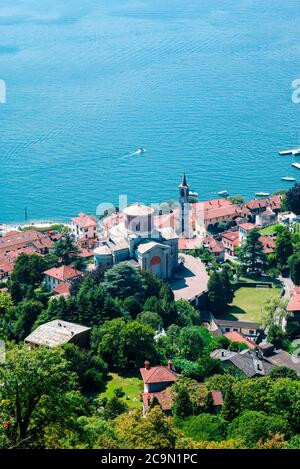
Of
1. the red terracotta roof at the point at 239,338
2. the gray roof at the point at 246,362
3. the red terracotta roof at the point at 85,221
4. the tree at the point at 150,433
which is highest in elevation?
the tree at the point at 150,433

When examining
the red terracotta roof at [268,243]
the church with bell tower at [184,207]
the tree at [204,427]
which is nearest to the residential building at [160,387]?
the tree at [204,427]

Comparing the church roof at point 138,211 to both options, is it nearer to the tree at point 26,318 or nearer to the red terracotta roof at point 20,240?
the tree at point 26,318

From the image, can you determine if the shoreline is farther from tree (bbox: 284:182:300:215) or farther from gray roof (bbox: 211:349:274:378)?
gray roof (bbox: 211:349:274:378)

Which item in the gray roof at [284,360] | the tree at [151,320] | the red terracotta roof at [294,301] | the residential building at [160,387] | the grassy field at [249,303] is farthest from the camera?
the grassy field at [249,303]

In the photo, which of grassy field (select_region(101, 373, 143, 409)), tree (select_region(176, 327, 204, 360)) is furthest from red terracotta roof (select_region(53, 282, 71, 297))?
grassy field (select_region(101, 373, 143, 409))
